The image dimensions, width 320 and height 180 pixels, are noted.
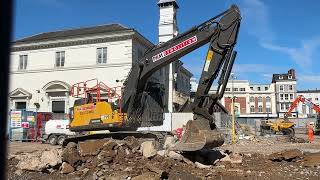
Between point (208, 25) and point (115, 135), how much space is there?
5.11 meters

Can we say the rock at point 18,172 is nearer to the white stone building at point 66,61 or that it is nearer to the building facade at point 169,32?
the white stone building at point 66,61

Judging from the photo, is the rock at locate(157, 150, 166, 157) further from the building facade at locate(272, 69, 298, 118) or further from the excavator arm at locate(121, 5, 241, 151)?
the building facade at locate(272, 69, 298, 118)

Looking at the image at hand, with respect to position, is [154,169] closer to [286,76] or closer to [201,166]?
[201,166]

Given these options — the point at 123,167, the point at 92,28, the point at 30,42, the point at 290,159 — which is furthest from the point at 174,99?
the point at 123,167

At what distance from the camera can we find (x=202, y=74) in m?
13.9

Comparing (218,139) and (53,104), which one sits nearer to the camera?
(218,139)

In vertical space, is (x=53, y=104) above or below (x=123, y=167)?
above

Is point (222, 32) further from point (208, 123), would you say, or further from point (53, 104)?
point (53, 104)

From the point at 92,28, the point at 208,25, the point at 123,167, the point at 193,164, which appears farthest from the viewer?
the point at 92,28

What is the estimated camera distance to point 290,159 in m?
15.8

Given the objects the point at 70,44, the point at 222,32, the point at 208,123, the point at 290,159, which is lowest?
the point at 290,159

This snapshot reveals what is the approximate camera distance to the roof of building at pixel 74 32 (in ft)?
141

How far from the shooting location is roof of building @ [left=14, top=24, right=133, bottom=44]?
43.0 metres

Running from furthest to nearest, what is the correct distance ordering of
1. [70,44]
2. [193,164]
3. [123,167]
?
[70,44] < [193,164] < [123,167]
